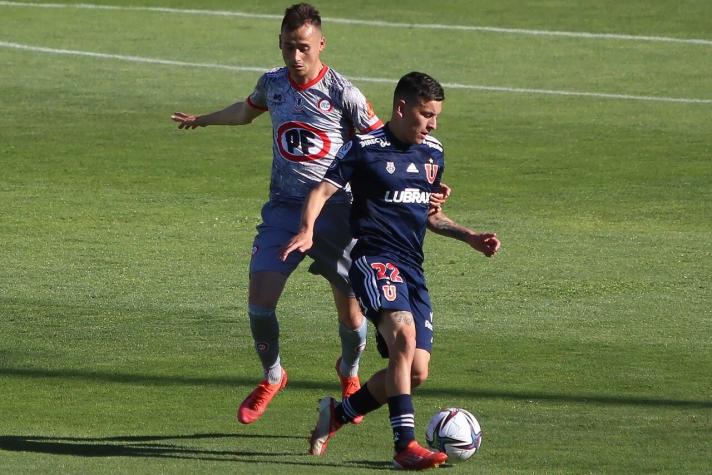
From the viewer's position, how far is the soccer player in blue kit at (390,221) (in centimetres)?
766

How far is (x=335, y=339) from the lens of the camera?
10.7 meters

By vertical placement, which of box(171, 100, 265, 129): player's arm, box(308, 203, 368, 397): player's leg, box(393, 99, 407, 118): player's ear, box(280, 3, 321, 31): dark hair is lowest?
box(308, 203, 368, 397): player's leg

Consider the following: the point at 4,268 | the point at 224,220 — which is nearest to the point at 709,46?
the point at 224,220

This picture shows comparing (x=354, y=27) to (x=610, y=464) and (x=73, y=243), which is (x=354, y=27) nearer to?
(x=73, y=243)

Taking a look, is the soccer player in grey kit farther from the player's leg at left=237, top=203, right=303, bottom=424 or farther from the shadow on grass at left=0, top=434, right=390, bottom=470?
the shadow on grass at left=0, top=434, right=390, bottom=470

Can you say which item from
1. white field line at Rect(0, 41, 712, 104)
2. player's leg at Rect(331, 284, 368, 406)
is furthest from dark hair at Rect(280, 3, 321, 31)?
white field line at Rect(0, 41, 712, 104)

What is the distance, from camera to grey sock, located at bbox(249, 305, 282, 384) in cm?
859

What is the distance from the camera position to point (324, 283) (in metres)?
12.8

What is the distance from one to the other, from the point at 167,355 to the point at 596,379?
277cm

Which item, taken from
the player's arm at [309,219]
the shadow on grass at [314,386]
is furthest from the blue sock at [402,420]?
the shadow on grass at [314,386]

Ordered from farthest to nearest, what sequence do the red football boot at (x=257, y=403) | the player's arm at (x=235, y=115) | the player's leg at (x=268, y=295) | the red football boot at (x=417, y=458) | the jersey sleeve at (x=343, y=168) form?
the player's arm at (x=235, y=115)
the player's leg at (x=268, y=295)
the red football boot at (x=257, y=403)
the jersey sleeve at (x=343, y=168)
the red football boot at (x=417, y=458)

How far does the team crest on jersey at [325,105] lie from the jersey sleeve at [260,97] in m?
0.38

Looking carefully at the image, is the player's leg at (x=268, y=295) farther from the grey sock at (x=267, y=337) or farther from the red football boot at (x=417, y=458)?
the red football boot at (x=417, y=458)

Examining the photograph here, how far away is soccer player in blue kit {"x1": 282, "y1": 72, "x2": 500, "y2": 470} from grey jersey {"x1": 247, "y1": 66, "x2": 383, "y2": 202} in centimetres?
88
